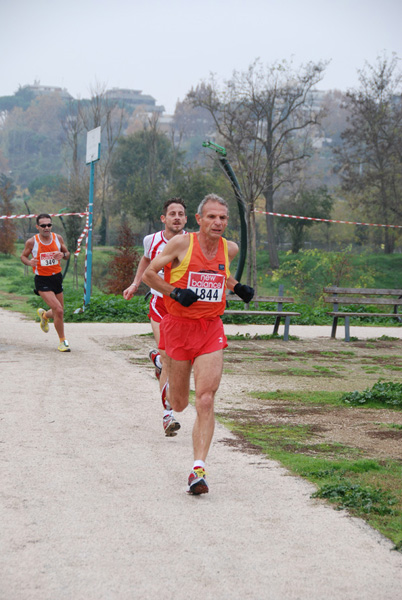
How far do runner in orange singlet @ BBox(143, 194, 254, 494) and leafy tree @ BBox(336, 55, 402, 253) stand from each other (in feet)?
156

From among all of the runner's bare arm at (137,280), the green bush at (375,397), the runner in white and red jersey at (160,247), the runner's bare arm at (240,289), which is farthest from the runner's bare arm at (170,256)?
the green bush at (375,397)

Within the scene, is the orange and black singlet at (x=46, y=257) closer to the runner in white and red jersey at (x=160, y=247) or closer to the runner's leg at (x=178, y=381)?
the runner in white and red jersey at (x=160, y=247)

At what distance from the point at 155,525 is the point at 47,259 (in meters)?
8.63

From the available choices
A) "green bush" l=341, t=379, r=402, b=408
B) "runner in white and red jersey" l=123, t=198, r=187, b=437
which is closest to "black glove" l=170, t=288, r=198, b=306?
"runner in white and red jersey" l=123, t=198, r=187, b=437

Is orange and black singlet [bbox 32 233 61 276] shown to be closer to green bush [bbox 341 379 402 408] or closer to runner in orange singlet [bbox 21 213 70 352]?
runner in orange singlet [bbox 21 213 70 352]

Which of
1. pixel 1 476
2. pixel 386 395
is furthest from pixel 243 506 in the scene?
pixel 386 395

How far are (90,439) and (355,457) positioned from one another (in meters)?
2.09

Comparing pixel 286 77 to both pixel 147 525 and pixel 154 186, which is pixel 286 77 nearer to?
pixel 154 186

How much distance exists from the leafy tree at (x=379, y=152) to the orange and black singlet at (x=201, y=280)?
4761cm

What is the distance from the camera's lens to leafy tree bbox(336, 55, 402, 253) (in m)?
52.9

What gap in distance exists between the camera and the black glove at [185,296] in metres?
5.35

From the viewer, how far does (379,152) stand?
54094 mm

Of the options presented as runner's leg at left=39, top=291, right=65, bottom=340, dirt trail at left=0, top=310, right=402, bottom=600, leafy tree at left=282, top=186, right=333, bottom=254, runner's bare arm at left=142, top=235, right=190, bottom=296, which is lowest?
dirt trail at left=0, top=310, right=402, bottom=600

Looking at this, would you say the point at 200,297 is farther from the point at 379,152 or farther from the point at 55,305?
the point at 379,152
